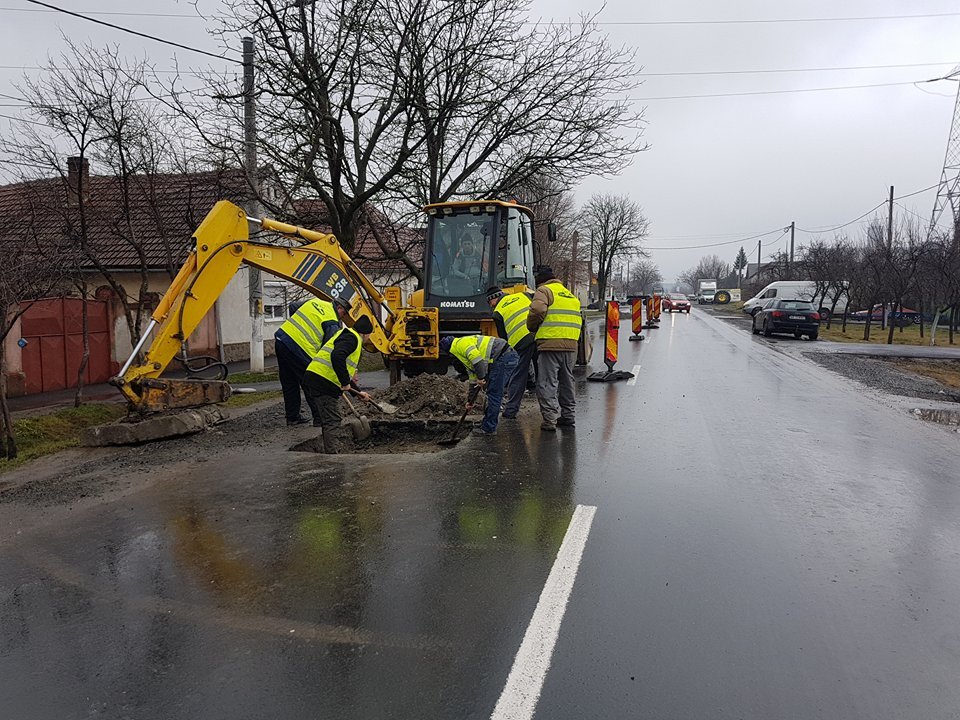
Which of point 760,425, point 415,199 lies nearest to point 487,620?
point 760,425

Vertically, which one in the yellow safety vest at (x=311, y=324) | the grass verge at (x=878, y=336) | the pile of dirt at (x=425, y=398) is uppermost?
the yellow safety vest at (x=311, y=324)

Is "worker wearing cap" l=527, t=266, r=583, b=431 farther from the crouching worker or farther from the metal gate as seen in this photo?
the metal gate

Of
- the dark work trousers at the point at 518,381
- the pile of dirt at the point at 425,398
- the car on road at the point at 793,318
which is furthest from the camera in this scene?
the car on road at the point at 793,318

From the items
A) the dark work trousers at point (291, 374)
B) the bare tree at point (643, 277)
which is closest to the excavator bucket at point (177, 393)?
the dark work trousers at point (291, 374)

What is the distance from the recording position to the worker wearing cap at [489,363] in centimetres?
804

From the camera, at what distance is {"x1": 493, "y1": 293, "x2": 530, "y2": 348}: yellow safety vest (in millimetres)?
8555

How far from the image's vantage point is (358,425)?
8.68 meters

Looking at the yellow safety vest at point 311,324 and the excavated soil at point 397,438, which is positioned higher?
the yellow safety vest at point 311,324

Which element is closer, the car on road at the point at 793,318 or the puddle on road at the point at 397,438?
the puddle on road at the point at 397,438

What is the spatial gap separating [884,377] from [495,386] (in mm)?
10228

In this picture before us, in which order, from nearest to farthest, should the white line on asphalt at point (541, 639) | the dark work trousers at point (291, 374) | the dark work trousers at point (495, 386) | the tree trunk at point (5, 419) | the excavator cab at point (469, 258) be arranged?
1. the white line on asphalt at point (541, 639)
2. the tree trunk at point (5, 419)
3. the dark work trousers at point (495, 386)
4. the dark work trousers at point (291, 374)
5. the excavator cab at point (469, 258)

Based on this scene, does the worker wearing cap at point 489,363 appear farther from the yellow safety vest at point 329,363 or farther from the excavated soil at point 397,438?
the yellow safety vest at point 329,363

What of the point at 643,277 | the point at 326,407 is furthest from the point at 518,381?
the point at 643,277

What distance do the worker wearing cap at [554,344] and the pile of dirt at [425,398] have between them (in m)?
1.47
